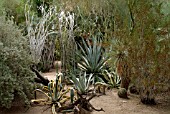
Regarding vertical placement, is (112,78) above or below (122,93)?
above

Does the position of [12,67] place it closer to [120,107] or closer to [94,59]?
[120,107]

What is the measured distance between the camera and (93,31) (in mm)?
9328

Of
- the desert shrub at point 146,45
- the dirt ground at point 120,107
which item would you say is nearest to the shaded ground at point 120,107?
the dirt ground at point 120,107

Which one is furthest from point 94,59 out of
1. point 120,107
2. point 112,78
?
point 120,107

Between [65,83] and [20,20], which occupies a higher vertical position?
[20,20]

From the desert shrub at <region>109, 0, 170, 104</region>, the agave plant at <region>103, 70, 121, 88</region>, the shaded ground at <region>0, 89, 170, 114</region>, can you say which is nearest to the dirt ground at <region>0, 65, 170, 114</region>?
the shaded ground at <region>0, 89, 170, 114</region>

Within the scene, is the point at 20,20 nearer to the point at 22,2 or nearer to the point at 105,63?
the point at 22,2

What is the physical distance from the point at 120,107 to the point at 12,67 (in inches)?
82.9

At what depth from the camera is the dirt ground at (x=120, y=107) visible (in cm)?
540

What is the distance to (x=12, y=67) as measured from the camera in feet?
17.6

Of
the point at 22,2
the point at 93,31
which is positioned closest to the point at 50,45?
the point at 93,31

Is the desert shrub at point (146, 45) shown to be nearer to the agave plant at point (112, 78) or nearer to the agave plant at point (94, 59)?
the agave plant at point (112, 78)

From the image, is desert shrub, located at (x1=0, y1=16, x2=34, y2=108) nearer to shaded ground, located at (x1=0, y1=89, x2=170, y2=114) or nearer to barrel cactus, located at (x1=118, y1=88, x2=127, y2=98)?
shaded ground, located at (x1=0, y1=89, x2=170, y2=114)

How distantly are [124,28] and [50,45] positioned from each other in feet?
10.5
